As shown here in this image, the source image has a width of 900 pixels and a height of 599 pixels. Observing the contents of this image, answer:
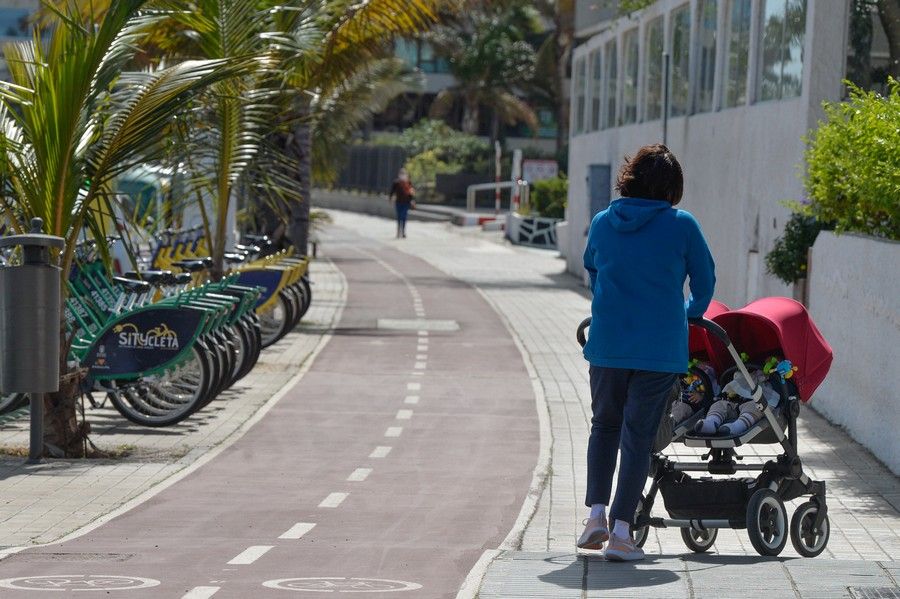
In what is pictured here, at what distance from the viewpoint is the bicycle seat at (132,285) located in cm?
1422

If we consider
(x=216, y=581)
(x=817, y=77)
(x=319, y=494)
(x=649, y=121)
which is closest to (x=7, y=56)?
(x=319, y=494)

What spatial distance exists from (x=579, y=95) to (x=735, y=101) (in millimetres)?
17406

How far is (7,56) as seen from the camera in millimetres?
12109

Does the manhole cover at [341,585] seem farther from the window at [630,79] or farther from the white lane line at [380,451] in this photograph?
the window at [630,79]

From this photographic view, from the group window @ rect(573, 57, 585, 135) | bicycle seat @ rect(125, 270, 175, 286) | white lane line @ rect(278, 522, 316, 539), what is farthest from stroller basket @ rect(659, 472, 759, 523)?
window @ rect(573, 57, 585, 135)

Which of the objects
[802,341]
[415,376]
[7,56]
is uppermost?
[7,56]

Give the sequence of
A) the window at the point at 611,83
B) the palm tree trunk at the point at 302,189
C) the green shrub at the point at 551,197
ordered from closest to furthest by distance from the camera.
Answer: the palm tree trunk at the point at 302,189, the window at the point at 611,83, the green shrub at the point at 551,197

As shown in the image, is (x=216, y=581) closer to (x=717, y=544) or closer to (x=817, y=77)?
(x=717, y=544)

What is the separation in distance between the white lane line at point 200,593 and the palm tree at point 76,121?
16.2 ft

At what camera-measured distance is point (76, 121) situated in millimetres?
11328

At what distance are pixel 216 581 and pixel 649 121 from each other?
23.0 meters

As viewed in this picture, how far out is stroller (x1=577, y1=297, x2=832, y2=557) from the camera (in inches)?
304

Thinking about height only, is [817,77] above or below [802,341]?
above

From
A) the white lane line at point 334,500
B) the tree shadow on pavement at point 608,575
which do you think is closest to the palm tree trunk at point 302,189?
the white lane line at point 334,500
